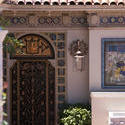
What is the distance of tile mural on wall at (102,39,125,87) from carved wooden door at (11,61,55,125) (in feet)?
5.54

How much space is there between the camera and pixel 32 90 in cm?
1247

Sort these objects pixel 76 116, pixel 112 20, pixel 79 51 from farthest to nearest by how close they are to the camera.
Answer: pixel 79 51 < pixel 112 20 < pixel 76 116

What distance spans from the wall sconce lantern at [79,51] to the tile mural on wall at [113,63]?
637 millimetres

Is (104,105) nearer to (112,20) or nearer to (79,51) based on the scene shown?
(79,51)

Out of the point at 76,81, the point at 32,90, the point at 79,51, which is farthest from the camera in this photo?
the point at 32,90

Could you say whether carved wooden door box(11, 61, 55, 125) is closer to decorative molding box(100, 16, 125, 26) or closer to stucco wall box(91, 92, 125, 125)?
decorative molding box(100, 16, 125, 26)

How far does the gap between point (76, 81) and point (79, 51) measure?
3.13 feet

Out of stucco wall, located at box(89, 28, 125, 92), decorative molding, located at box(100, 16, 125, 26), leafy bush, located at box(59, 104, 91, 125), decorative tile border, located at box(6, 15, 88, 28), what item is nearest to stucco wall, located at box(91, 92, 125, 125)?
leafy bush, located at box(59, 104, 91, 125)

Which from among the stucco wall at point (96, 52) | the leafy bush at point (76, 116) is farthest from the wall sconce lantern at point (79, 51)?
the leafy bush at point (76, 116)

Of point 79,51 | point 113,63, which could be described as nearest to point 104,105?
point 113,63

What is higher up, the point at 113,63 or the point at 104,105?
the point at 113,63

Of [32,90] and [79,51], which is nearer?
[79,51]

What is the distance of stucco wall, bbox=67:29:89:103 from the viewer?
39.5 ft

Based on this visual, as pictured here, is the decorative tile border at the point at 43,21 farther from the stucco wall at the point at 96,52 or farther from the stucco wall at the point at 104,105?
the stucco wall at the point at 104,105
